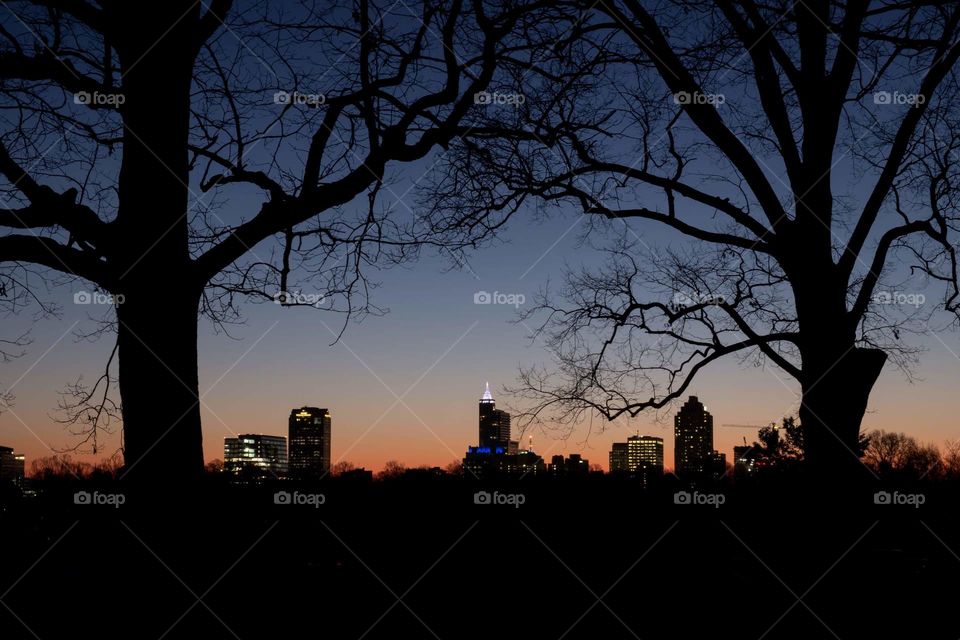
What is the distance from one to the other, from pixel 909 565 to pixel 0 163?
8072 millimetres

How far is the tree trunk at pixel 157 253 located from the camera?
6125mm

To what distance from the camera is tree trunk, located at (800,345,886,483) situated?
8.13 m

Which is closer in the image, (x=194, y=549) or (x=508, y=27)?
(x=194, y=549)

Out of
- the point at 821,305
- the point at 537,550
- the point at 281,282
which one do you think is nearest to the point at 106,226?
the point at 281,282

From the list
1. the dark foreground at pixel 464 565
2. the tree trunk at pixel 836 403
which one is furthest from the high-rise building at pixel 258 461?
the tree trunk at pixel 836 403

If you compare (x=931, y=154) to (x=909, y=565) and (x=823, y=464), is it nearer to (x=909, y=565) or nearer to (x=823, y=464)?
(x=823, y=464)

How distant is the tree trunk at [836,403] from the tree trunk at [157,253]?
578 cm

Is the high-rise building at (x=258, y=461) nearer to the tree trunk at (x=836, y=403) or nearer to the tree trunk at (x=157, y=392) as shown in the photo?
the tree trunk at (x=157, y=392)

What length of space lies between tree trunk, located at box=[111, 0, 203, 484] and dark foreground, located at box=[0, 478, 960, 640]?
43 cm

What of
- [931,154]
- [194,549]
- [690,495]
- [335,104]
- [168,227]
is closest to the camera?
[194,549]

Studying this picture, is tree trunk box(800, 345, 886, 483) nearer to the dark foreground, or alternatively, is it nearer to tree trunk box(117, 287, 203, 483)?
the dark foreground

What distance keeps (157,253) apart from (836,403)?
6373mm

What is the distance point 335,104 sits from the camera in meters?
7.49

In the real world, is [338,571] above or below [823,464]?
below
